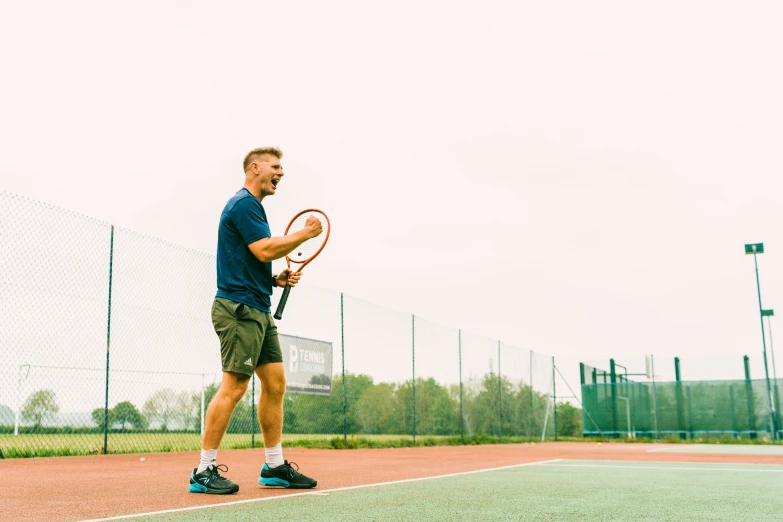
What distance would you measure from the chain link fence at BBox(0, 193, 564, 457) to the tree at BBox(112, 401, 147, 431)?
3 cm

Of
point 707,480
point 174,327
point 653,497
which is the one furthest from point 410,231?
point 653,497

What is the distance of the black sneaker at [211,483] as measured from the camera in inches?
Result: 139

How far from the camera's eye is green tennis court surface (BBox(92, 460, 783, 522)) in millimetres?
2975

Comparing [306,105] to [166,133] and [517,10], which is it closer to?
[166,133]

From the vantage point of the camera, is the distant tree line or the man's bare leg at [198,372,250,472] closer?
the man's bare leg at [198,372,250,472]

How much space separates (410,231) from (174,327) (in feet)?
16.0

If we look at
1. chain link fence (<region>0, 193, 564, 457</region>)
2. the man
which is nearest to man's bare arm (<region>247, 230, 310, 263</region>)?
the man

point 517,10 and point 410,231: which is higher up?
point 517,10

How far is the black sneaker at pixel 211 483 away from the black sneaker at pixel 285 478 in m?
0.38

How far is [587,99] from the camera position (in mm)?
10117

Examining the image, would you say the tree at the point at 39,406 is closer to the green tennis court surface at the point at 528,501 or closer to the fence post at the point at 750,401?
the green tennis court surface at the point at 528,501

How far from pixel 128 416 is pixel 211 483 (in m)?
6.50

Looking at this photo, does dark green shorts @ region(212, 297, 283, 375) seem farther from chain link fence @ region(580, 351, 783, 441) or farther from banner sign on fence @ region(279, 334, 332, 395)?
chain link fence @ region(580, 351, 783, 441)

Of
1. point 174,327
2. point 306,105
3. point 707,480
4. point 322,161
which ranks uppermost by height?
point 306,105
